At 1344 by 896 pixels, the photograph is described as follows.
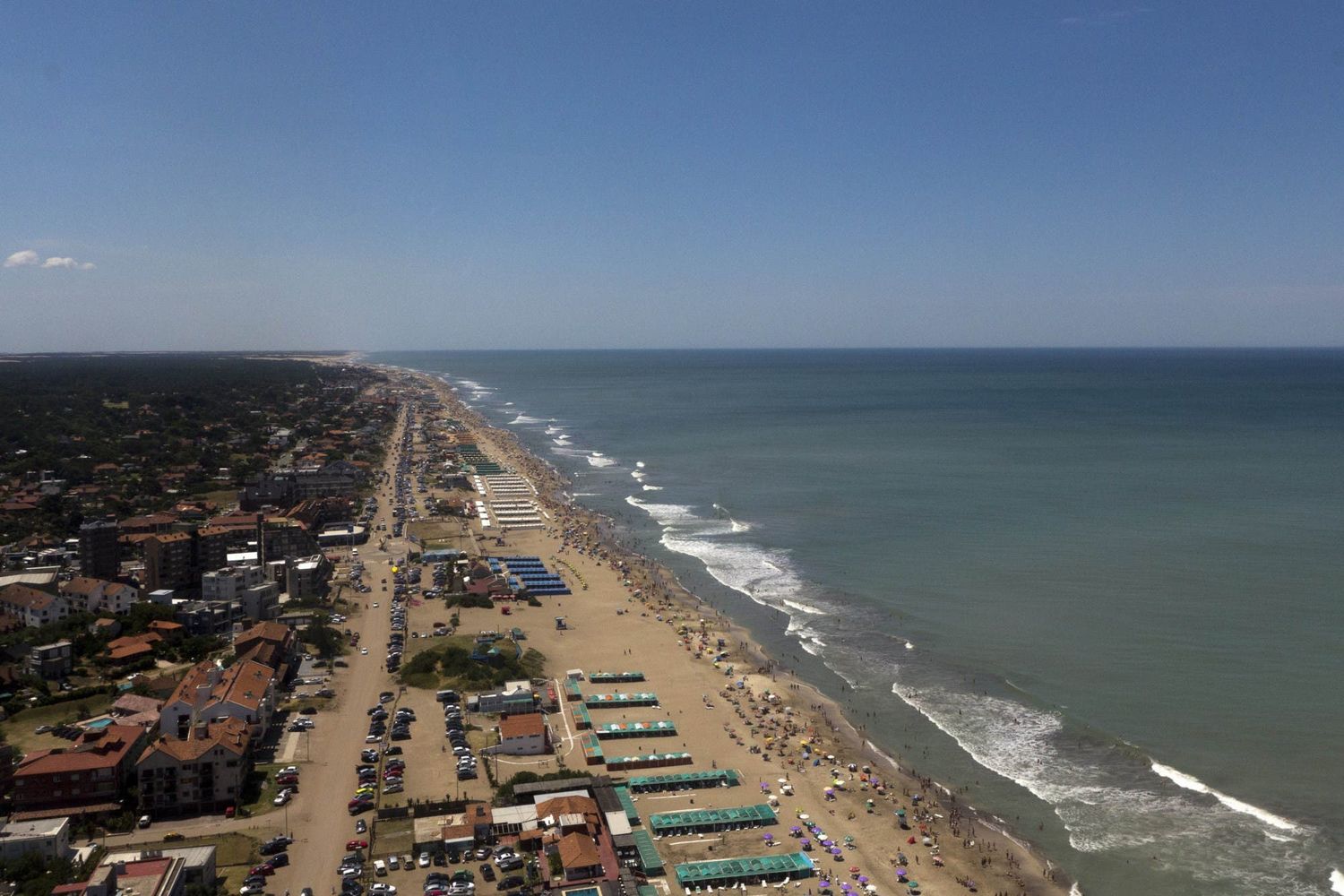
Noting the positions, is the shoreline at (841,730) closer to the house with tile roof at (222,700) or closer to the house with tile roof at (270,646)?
the house with tile roof at (270,646)

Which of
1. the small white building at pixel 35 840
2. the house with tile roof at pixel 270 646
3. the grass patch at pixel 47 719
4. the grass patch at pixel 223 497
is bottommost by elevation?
the grass patch at pixel 47 719

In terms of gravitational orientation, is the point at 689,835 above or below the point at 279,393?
below

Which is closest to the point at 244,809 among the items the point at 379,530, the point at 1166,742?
the point at 1166,742

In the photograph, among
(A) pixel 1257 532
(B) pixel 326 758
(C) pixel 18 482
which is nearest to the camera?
(B) pixel 326 758

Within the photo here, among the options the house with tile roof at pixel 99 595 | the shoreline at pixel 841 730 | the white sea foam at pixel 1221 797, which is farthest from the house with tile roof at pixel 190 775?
the white sea foam at pixel 1221 797

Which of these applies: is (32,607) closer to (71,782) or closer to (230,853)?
(71,782)

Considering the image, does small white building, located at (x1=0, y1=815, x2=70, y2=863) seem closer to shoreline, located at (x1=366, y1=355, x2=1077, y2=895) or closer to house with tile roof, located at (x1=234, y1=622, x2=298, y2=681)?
house with tile roof, located at (x1=234, y1=622, x2=298, y2=681)

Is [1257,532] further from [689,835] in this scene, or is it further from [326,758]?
[326,758]
